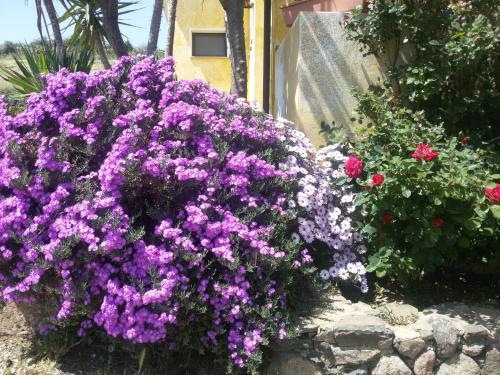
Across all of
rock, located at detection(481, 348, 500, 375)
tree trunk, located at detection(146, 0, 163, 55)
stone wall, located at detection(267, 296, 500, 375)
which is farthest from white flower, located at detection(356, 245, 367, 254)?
tree trunk, located at detection(146, 0, 163, 55)

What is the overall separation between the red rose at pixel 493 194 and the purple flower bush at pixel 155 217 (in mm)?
886

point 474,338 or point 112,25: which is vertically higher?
point 112,25

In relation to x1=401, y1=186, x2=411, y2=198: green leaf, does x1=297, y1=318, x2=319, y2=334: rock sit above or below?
below

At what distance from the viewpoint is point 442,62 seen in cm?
396

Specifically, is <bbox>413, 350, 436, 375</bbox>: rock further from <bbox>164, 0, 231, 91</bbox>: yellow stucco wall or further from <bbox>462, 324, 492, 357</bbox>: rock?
<bbox>164, 0, 231, 91</bbox>: yellow stucco wall

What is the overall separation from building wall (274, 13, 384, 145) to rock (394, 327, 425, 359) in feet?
7.12

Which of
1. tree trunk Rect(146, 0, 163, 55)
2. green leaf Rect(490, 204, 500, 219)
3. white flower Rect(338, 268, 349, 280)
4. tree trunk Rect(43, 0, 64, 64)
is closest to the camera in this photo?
green leaf Rect(490, 204, 500, 219)

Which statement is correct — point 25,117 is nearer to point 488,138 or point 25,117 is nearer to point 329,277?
point 329,277

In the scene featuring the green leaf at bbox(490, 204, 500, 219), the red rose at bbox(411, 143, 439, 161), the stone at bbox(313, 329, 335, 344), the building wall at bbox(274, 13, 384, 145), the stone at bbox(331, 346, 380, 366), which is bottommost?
the stone at bbox(331, 346, 380, 366)

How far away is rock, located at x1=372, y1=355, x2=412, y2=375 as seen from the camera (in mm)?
2926

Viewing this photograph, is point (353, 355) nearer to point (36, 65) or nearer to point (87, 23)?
point (36, 65)

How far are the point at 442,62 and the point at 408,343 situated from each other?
2156 millimetres

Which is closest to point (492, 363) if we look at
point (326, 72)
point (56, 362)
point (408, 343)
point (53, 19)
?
point (408, 343)

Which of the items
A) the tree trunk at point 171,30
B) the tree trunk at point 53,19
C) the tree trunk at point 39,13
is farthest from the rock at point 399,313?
the tree trunk at point 39,13
